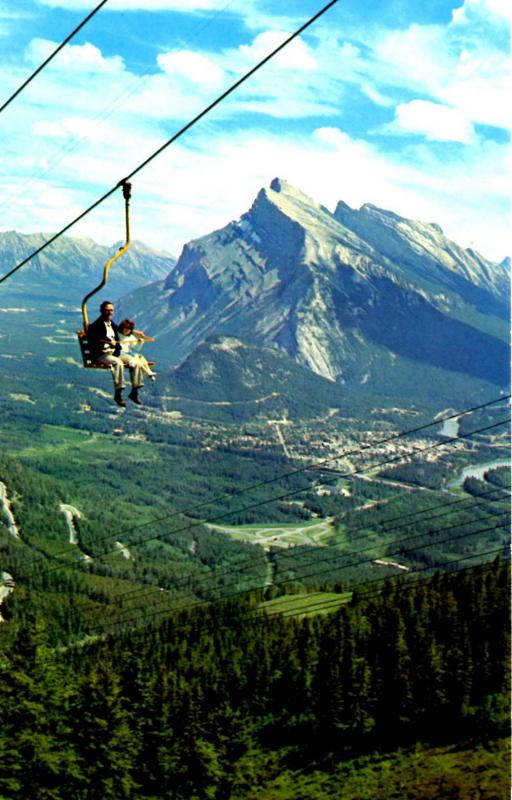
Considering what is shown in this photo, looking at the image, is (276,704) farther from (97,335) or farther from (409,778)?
(97,335)

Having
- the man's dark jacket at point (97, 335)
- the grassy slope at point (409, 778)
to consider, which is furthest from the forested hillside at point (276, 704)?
the man's dark jacket at point (97, 335)

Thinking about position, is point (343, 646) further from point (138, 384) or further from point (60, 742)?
point (138, 384)

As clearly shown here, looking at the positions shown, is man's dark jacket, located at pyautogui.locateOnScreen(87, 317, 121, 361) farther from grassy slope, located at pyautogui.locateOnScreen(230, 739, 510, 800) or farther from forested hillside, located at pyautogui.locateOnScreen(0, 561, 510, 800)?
grassy slope, located at pyautogui.locateOnScreen(230, 739, 510, 800)

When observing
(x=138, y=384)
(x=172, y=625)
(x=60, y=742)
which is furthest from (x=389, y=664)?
(x=138, y=384)

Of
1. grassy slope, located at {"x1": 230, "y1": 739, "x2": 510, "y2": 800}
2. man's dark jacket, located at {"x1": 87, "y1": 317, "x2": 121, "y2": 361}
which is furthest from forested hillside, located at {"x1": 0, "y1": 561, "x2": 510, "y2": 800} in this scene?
man's dark jacket, located at {"x1": 87, "y1": 317, "x2": 121, "y2": 361}

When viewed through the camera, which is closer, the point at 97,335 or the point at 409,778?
the point at 97,335

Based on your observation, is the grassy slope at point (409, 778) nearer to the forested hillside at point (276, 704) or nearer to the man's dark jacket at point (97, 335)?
the forested hillside at point (276, 704)

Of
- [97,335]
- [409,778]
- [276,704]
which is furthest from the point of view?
[276,704]

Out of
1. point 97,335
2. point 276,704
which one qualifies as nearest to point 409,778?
point 276,704
